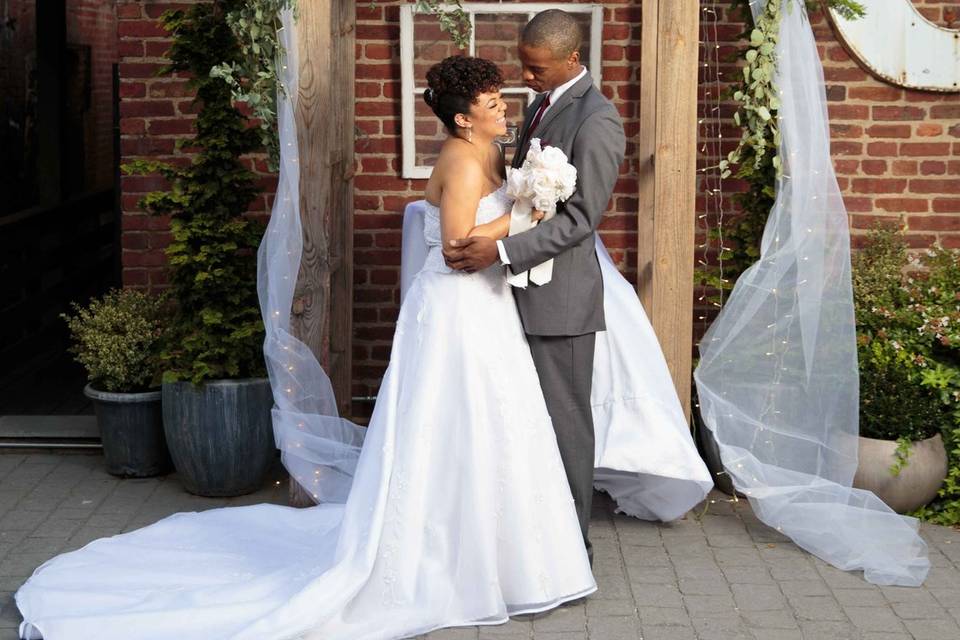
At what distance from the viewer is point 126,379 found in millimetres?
6035

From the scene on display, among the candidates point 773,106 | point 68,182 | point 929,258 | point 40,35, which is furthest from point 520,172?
point 68,182

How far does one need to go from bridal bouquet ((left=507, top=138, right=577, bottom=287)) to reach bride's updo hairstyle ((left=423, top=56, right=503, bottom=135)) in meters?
0.25

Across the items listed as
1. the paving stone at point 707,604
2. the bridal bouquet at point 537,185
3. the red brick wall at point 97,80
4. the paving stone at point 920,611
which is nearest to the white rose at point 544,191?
the bridal bouquet at point 537,185

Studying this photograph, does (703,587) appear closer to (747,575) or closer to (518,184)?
(747,575)

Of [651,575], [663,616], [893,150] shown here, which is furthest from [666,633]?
[893,150]

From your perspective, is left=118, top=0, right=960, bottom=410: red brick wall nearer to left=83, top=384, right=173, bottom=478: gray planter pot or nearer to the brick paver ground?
left=83, top=384, right=173, bottom=478: gray planter pot

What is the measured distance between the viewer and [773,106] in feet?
17.7

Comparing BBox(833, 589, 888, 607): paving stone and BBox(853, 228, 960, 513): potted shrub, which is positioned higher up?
BBox(853, 228, 960, 513): potted shrub

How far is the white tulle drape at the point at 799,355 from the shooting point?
532 cm

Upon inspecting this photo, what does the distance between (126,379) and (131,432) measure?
24 centimetres

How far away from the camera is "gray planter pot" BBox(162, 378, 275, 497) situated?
5773 millimetres

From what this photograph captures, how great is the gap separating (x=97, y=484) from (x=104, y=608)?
5.21 ft

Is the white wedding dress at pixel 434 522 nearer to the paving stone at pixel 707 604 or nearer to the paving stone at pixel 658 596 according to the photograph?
the paving stone at pixel 658 596

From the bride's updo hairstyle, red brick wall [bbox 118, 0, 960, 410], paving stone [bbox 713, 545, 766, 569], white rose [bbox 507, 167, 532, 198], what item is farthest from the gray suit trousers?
red brick wall [bbox 118, 0, 960, 410]
